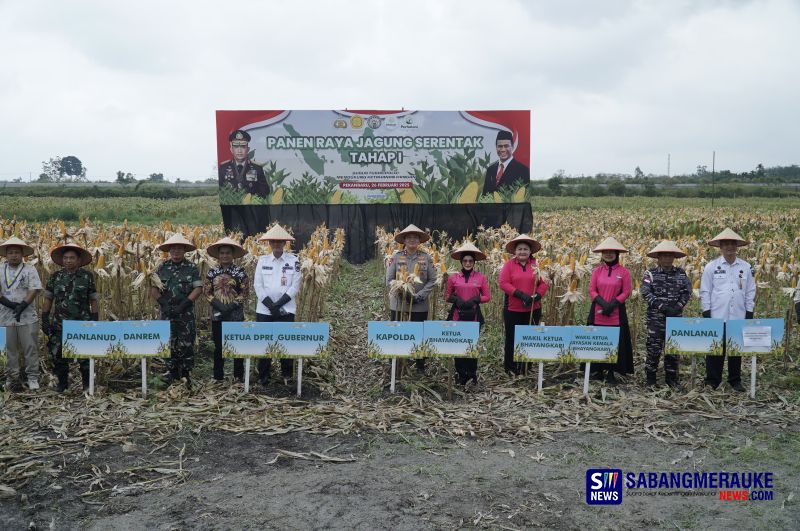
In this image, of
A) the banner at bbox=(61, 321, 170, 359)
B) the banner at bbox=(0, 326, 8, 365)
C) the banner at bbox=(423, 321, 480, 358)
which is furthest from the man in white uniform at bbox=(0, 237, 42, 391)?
the banner at bbox=(423, 321, 480, 358)

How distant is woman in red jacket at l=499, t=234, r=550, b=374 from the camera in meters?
7.62

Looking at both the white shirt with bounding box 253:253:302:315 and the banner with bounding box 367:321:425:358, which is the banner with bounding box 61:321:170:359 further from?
the banner with bounding box 367:321:425:358

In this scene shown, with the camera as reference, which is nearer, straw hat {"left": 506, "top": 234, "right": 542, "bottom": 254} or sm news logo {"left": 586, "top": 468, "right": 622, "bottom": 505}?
sm news logo {"left": 586, "top": 468, "right": 622, "bottom": 505}

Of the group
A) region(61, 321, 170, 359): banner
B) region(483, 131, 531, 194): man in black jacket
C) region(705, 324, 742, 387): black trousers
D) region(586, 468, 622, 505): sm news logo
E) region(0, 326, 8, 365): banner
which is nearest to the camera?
region(586, 468, 622, 505): sm news logo

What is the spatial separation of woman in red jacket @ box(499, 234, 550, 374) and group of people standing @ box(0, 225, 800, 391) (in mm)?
15

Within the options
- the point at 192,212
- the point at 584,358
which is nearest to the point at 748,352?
the point at 584,358

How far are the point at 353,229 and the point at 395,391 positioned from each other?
1265 centimetres

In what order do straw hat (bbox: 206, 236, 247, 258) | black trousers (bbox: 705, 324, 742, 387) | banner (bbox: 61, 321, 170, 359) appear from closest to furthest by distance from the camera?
banner (bbox: 61, 321, 170, 359)
black trousers (bbox: 705, 324, 742, 387)
straw hat (bbox: 206, 236, 247, 258)

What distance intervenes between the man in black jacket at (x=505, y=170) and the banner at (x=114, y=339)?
1353cm

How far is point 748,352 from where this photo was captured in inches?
280

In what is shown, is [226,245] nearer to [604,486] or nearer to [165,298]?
[165,298]

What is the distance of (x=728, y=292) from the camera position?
7.27m

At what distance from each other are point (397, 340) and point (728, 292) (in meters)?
3.85

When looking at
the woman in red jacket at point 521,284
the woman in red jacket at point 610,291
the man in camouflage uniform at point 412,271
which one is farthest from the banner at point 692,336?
the man in camouflage uniform at point 412,271
